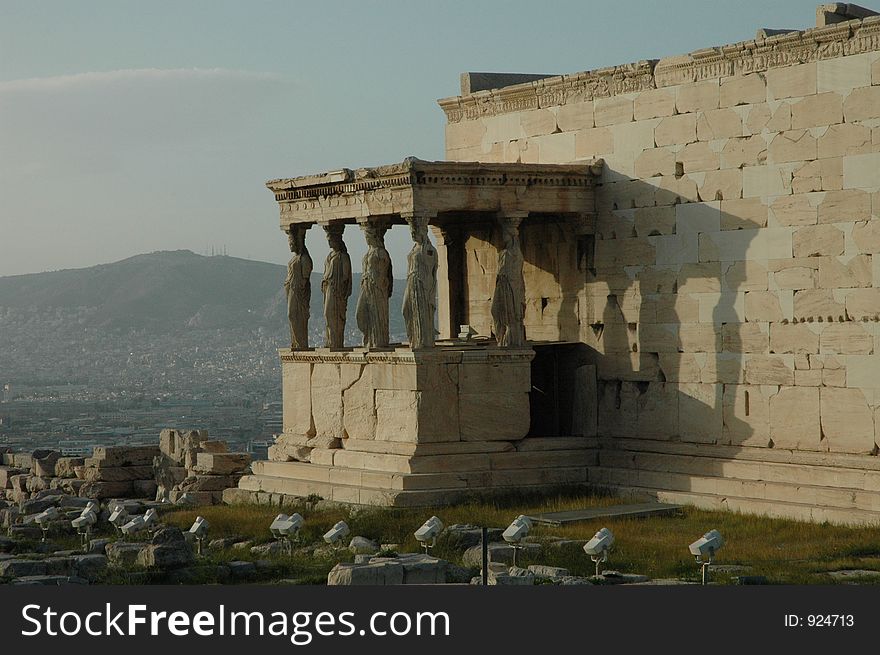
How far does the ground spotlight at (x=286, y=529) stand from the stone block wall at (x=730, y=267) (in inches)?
179

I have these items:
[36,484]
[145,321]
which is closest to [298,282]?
[36,484]

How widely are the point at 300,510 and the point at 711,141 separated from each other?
6.54 meters

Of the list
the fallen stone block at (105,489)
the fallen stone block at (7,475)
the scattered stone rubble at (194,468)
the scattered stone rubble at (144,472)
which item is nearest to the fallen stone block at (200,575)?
the scattered stone rubble at (194,468)

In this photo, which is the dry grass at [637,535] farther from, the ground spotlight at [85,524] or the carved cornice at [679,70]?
the carved cornice at [679,70]

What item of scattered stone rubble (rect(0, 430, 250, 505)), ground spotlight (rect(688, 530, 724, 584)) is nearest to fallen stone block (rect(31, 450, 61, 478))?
scattered stone rubble (rect(0, 430, 250, 505))

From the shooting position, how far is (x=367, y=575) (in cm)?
1597

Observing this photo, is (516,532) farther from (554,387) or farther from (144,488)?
(144,488)

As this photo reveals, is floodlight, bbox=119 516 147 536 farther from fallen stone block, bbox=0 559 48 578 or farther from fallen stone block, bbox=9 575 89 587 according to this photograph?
fallen stone block, bbox=9 575 89 587

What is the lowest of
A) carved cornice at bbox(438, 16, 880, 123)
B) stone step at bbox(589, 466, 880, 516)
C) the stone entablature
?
stone step at bbox(589, 466, 880, 516)

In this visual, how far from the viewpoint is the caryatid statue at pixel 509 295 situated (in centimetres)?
2262

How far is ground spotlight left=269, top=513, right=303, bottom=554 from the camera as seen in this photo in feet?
62.7

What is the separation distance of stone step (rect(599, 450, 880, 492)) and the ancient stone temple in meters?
0.03

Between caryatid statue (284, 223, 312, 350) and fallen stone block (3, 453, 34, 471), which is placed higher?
caryatid statue (284, 223, 312, 350)

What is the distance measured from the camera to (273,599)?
13602 millimetres
